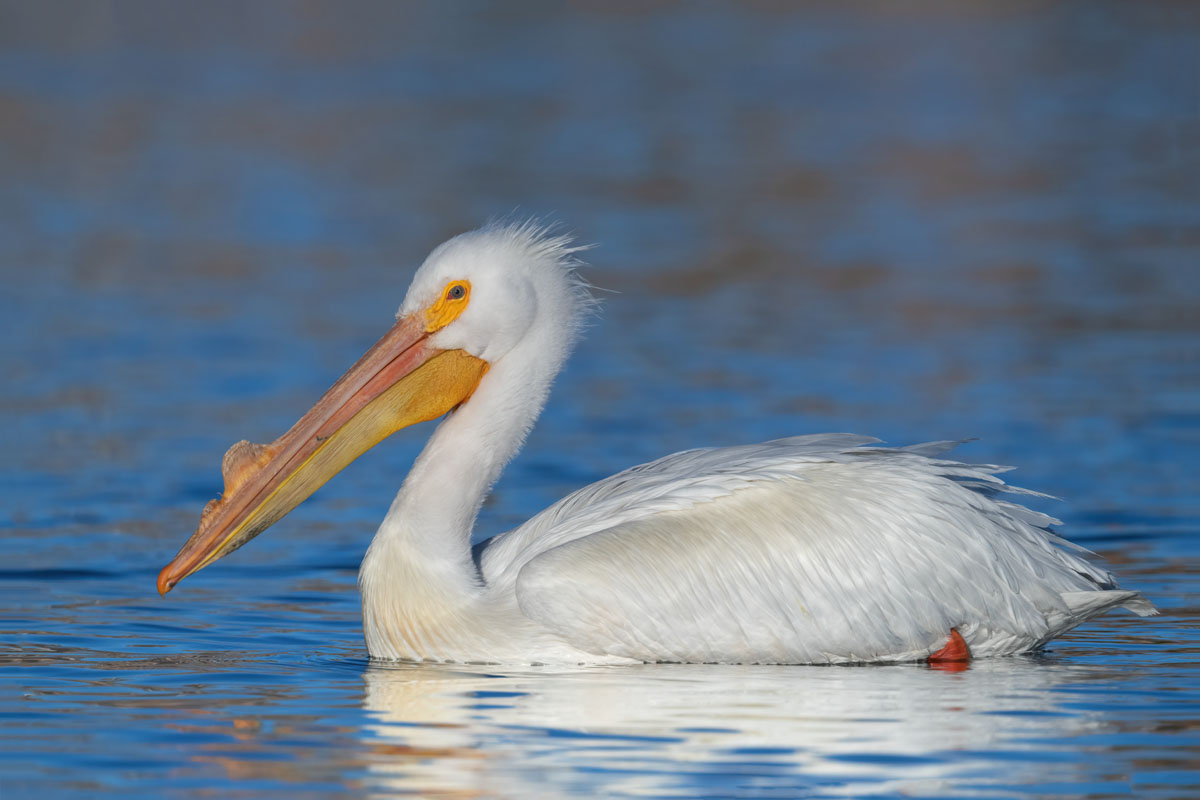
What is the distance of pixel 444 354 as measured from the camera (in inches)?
263

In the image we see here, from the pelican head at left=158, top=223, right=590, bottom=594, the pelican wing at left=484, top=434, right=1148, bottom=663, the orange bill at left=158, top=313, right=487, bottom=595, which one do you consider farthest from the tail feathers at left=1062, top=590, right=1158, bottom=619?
the orange bill at left=158, top=313, right=487, bottom=595

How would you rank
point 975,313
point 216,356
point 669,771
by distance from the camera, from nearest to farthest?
point 669,771 < point 216,356 < point 975,313

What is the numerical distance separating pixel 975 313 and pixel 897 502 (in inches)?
290

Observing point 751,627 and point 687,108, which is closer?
point 751,627

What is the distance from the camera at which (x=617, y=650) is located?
6.12m

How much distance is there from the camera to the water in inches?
208

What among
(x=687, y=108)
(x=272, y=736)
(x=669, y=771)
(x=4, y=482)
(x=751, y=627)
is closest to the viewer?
(x=669, y=771)

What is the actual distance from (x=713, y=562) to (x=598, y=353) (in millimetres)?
6614

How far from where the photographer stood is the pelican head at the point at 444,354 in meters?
6.52

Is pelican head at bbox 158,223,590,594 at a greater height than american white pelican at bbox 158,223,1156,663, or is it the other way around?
pelican head at bbox 158,223,590,594

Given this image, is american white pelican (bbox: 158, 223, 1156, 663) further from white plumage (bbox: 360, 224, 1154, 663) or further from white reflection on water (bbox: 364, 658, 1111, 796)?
white reflection on water (bbox: 364, 658, 1111, 796)

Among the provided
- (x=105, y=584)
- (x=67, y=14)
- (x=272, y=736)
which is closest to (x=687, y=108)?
(x=67, y=14)

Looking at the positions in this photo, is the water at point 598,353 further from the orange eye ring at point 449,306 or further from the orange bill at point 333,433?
the orange eye ring at point 449,306

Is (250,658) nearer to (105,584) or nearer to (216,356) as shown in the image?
(105,584)
